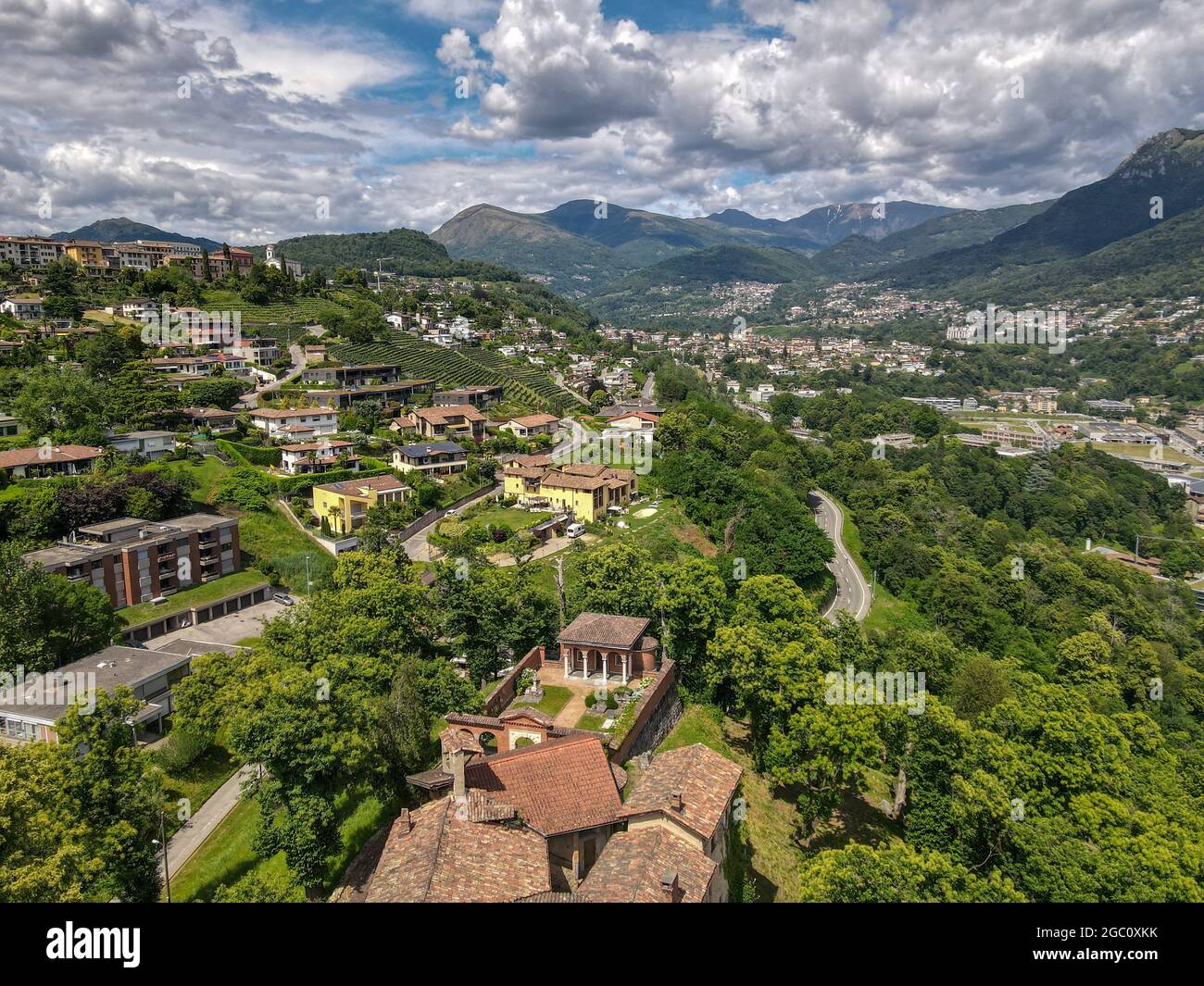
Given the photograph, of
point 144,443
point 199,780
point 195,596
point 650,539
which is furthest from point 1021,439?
point 199,780

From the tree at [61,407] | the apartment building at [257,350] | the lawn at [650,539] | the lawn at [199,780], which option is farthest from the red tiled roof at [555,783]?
the apartment building at [257,350]

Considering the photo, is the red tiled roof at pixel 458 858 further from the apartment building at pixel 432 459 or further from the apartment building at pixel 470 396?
the apartment building at pixel 470 396

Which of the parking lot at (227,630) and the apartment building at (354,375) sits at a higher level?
the apartment building at (354,375)

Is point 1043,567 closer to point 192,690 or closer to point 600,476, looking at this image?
point 600,476

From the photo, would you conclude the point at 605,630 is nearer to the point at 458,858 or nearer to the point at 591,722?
the point at 591,722

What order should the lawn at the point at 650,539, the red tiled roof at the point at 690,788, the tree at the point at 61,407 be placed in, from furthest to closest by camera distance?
the tree at the point at 61,407 < the lawn at the point at 650,539 < the red tiled roof at the point at 690,788

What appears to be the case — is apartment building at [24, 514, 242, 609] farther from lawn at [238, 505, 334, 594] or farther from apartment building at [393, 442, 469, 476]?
apartment building at [393, 442, 469, 476]
